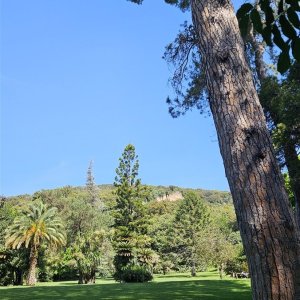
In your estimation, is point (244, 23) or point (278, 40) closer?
point (278, 40)

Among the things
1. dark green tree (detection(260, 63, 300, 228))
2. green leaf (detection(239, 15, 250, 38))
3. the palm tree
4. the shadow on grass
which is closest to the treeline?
the palm tree

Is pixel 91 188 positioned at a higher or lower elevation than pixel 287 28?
higher

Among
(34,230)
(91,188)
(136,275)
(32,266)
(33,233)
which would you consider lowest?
(136,275)

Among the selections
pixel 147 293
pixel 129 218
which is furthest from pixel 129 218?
pixel 147 293

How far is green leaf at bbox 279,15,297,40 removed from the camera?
1650 millimetres

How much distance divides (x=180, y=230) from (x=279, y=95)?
139ft

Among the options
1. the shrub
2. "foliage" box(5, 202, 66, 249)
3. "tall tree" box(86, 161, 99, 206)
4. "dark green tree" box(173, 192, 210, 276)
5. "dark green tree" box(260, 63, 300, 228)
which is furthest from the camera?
"tall tree" box(86, 161, 99, 206)

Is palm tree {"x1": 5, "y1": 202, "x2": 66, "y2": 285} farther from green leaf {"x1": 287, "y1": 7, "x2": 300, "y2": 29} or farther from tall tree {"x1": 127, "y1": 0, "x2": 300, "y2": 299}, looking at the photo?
green leaf {"x1": 287, "y1": 7, "x2": 300, "y2": 29}

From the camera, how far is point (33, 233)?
36.0m

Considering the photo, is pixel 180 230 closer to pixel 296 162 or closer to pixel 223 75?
pixel 296 162

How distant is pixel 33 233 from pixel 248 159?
35904mm

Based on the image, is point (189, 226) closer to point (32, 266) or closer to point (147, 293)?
point (32, 266)

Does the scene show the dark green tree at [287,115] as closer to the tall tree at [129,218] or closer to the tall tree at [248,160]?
the tall tree at [248,160]

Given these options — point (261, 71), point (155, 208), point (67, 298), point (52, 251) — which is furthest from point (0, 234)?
point (155, 208)
